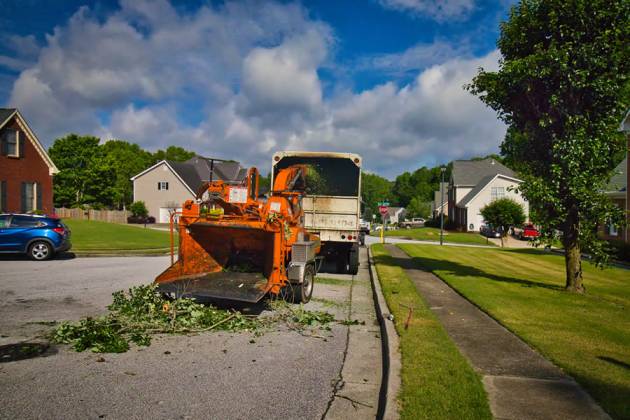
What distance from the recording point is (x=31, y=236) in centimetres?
1678

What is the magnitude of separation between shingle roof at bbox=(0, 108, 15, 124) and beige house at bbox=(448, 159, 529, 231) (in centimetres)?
4193

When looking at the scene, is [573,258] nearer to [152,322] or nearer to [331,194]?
[331,194]

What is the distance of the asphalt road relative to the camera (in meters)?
4.64

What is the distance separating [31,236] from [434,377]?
16.0 metres

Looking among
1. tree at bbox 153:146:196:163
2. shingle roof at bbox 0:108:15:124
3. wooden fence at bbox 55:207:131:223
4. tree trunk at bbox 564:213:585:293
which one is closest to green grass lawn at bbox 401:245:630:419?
tree trunk at bbox 564:213:585:293

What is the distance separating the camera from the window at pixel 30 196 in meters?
29.9

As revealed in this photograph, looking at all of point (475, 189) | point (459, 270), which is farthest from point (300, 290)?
point (475, 189)

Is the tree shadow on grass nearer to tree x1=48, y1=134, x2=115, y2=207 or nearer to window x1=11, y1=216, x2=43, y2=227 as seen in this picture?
window x1=11, y1=216, x2=43, y2=227

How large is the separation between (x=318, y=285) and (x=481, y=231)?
45126mm

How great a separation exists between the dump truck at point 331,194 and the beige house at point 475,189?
127 feet

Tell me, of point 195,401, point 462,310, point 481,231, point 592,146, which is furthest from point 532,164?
point 481,231

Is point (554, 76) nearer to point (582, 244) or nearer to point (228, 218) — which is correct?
point (582, 244)

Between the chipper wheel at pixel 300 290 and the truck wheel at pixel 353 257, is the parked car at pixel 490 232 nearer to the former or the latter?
the truck wheel at pixel 353 257

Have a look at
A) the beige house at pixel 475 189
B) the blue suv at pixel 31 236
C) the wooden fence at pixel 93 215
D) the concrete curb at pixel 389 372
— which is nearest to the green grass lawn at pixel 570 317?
the concrete curb at pixel 389 372
